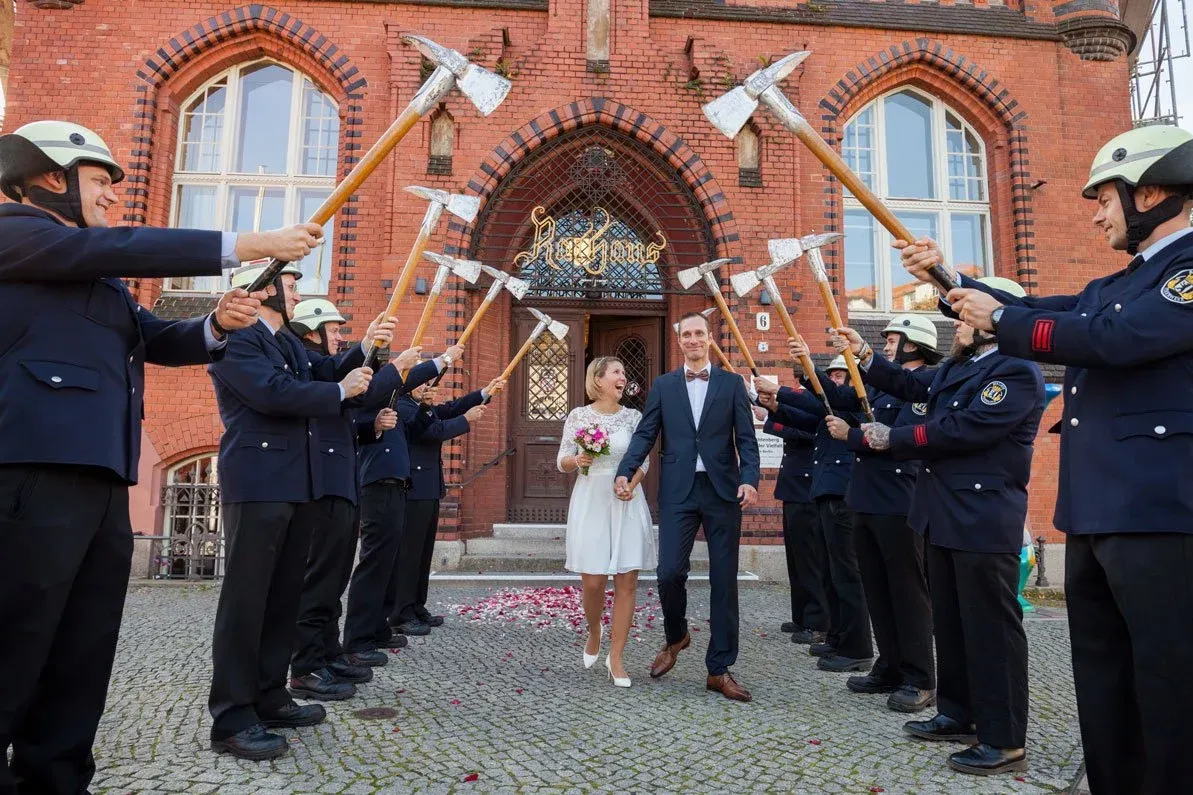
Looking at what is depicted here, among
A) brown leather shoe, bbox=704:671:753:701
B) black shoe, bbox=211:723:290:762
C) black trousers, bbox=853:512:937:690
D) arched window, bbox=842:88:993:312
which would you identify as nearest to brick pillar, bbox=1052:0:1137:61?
arched window, bbox=842:88:993:312

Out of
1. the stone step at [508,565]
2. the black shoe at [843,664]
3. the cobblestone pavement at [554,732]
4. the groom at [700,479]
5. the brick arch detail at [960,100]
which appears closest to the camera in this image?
the cobblestone pavement at [554,732]

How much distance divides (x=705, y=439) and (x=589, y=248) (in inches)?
226

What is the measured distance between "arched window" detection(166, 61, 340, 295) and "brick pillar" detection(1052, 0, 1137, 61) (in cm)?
1036

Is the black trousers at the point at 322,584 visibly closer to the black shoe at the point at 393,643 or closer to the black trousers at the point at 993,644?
the black shoe at the point at 393,643

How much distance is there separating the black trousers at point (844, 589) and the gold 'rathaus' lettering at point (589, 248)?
199 inches

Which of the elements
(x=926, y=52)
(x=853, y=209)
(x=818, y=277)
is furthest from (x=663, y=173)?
(x=818, y=277)

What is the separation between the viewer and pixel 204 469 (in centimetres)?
931

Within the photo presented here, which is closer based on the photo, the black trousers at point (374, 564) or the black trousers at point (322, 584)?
the black trousers at point (322, 584)

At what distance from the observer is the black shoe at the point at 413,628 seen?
5918 mm

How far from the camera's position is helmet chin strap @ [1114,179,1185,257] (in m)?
2.47

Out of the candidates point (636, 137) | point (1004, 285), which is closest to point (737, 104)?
point (1004, 285)

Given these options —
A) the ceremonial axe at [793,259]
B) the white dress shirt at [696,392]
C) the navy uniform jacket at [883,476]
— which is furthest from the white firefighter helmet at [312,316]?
the navy uniform jacket at [883,476]

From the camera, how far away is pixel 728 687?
4266 millimetres

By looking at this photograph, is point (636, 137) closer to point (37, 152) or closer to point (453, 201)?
point (453, 201)
